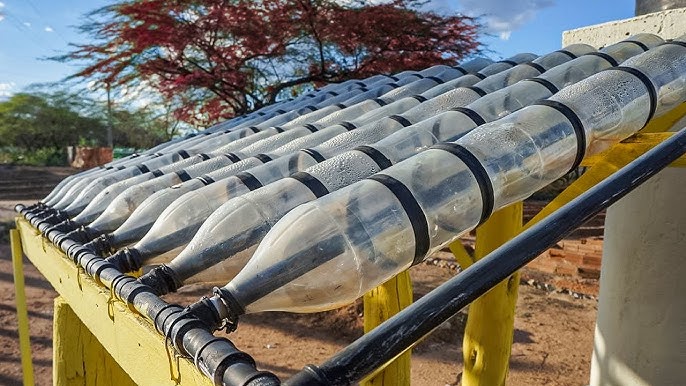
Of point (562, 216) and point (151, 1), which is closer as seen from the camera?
point (562, 216)

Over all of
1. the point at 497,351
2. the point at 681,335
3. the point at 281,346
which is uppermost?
the point at 681,335

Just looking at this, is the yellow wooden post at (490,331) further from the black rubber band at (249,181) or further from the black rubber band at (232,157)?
the black rubber band at (249,181)

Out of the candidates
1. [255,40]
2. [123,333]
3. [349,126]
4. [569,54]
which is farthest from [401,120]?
[255,40]

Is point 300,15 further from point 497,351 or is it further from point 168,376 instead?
point 168,376

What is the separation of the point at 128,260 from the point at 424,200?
2.73ft

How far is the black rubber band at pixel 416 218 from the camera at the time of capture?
3.77 feet

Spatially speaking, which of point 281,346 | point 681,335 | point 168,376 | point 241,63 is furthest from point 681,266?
point 241,63

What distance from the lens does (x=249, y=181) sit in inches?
67.2

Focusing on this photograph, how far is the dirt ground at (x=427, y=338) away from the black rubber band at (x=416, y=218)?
373 cm

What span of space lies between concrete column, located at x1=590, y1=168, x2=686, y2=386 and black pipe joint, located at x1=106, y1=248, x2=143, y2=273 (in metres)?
2.45

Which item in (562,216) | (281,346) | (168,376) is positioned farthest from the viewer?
(281,346)

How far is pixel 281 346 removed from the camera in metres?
5.39

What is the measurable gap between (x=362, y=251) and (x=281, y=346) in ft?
15.1

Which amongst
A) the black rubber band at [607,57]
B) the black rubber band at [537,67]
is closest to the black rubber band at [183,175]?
the black rubber band at [537,67]
